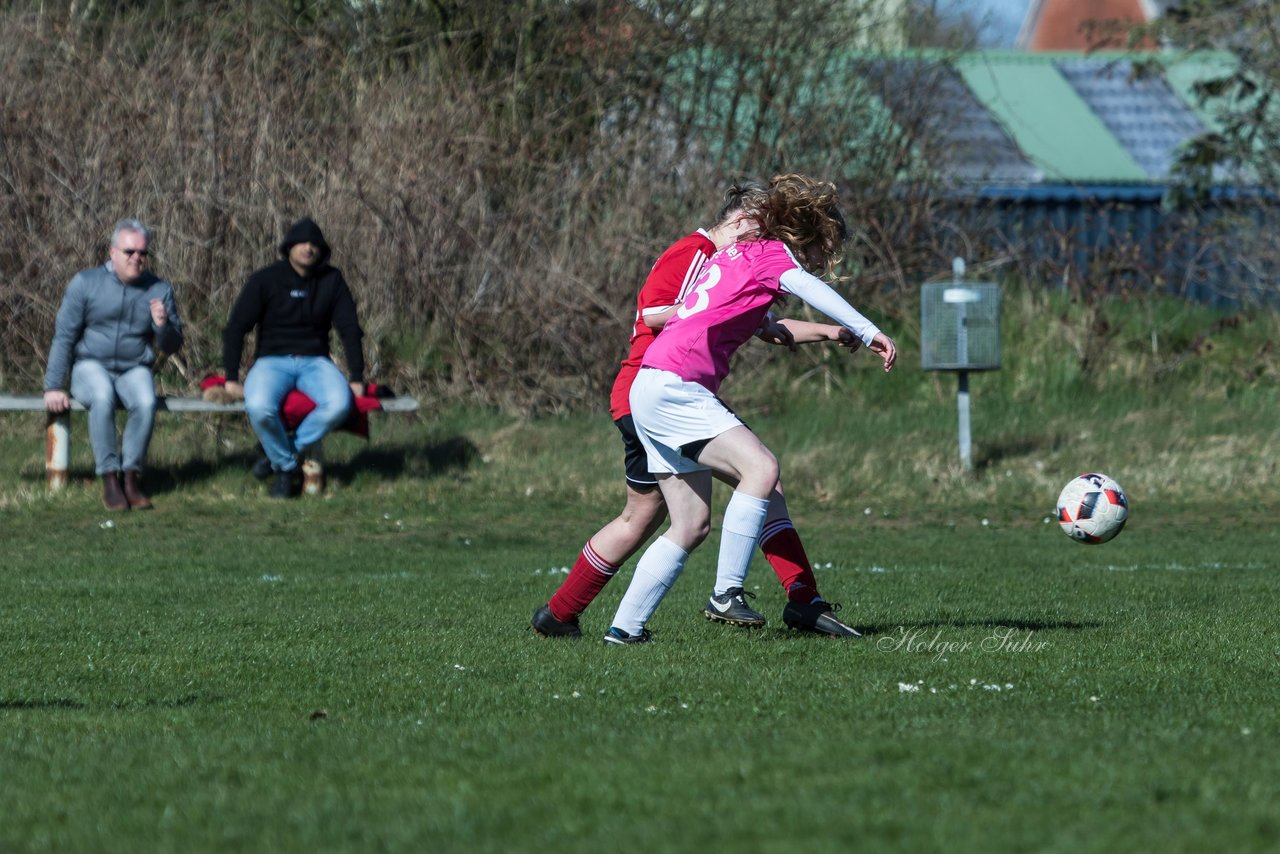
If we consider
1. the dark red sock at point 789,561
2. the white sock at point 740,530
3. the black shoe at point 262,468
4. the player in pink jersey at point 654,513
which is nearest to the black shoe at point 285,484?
the black shoe at point 262,468

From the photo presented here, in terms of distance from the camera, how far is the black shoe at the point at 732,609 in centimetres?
694

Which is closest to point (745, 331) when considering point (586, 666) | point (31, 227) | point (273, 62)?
point (586, 666)

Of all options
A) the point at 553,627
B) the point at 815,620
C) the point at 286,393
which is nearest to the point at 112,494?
the point at 286,393

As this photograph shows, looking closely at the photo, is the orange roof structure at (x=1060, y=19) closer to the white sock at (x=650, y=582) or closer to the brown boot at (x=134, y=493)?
the brown boot at (x=134, y=493)

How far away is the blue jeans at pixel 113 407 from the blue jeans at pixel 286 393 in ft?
2.35

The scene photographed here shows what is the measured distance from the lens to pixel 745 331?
6.74 m

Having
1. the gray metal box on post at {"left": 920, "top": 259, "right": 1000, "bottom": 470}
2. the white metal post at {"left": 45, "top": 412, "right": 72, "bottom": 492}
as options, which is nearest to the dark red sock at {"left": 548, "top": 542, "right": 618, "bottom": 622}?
the white metal post at {"left": 45, "top": 412, "right": 72, "bottom": 492}

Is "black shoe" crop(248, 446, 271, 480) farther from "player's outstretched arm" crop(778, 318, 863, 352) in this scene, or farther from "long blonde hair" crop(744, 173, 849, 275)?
"long blonde hair" crop(744, 173, 849, 275)

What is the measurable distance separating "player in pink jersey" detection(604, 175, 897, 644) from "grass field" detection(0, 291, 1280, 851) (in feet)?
1.26

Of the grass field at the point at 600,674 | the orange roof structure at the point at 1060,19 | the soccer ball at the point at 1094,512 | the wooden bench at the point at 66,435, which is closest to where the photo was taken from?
the grass field at the point at 600,674

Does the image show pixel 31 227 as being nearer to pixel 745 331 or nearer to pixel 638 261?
pixel 638 261

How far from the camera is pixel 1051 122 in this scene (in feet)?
94.0

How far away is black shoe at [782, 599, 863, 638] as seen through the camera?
7.09 meters

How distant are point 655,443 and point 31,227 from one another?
10.6 metres
